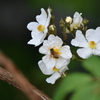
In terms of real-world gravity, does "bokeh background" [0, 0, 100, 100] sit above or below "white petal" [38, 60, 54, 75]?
above

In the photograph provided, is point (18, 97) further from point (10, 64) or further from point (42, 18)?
point (10, 64)

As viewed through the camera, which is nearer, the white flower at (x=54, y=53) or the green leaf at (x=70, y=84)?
the green leaf at (x=70, y=84)

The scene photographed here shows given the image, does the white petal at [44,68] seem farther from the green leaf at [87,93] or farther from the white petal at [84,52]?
the green leaf at [87,93]

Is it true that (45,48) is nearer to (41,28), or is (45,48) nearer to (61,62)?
(61,62)

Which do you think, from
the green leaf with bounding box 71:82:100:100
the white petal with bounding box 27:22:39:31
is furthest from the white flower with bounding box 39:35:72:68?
the green leaf with bounding box 71:82:100:100

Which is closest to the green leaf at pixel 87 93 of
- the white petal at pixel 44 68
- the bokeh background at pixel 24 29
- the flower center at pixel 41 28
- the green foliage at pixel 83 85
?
the green foliage at pixel 83 85

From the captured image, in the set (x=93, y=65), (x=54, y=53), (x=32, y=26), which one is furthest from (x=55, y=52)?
(x=93, y=65)

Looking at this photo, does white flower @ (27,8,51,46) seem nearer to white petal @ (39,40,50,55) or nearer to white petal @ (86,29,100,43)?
white petal @ (39,40,50,55)
